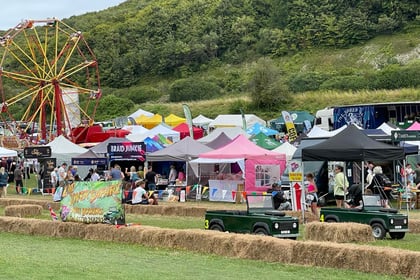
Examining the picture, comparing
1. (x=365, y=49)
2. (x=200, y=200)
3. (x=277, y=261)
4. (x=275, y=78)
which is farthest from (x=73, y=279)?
(x=365, y=49)

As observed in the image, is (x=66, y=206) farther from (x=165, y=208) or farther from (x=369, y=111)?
(x=369, y=111)

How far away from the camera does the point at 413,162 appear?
33000 mm

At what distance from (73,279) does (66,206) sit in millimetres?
8272

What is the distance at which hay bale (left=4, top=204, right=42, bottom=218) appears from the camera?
985 inches

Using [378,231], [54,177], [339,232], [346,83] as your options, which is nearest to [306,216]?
[378,231]

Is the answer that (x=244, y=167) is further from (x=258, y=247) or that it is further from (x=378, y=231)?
(x=258, y=247)

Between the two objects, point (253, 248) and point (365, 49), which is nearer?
point (253, 248)

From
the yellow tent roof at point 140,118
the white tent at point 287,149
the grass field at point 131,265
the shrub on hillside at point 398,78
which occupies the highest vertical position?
the shrub on hillside at point 398,78

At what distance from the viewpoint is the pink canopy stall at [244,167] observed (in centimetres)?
3306

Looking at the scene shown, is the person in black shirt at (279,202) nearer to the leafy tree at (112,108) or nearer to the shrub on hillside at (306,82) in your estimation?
the shrub on hillside at (306,82)

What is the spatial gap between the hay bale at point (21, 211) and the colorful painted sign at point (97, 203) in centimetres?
624

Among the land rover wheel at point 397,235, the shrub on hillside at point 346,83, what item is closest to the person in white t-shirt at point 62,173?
the land rover wheel at point 397,235

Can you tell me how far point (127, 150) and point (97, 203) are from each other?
18572mm

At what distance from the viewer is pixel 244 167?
33.2 meters
